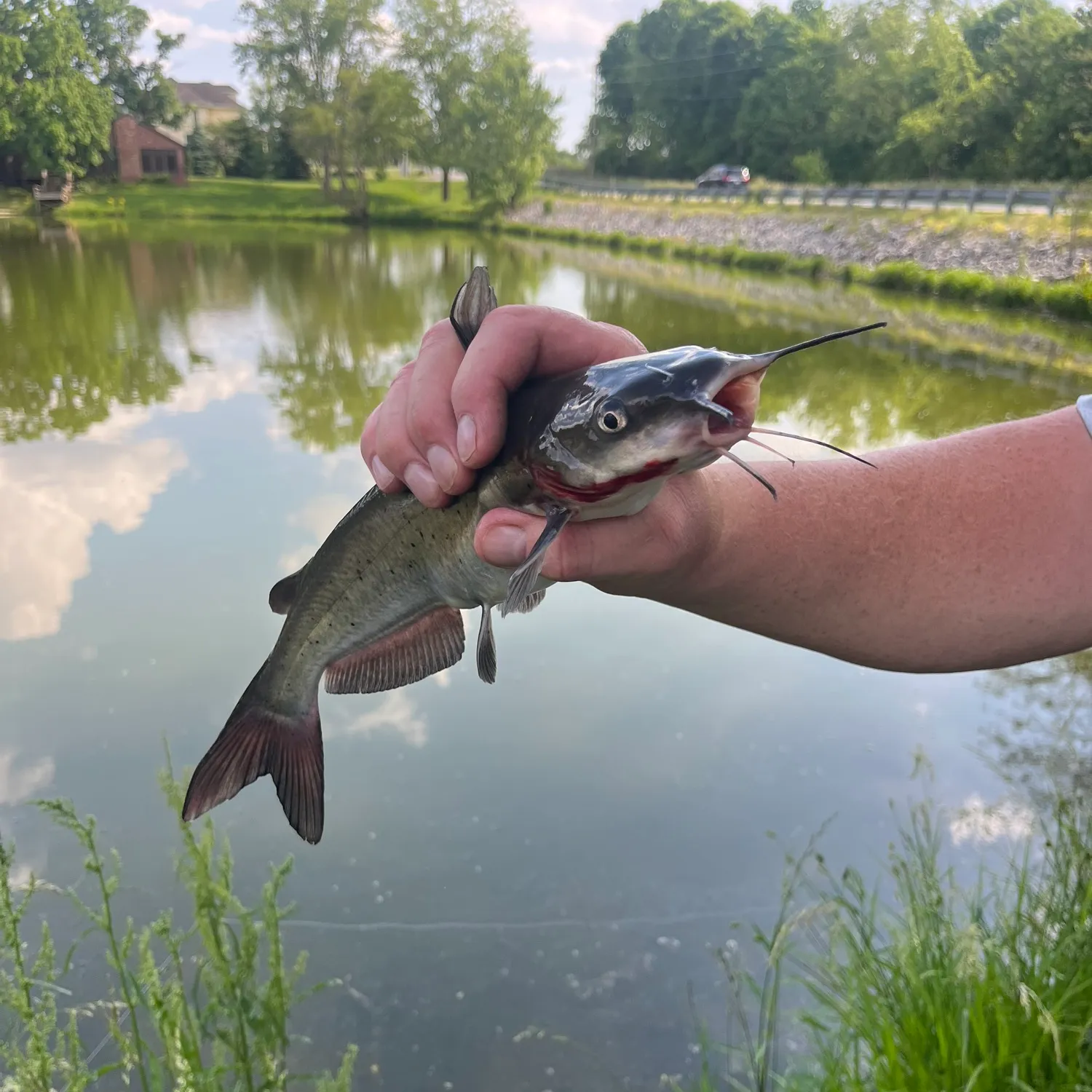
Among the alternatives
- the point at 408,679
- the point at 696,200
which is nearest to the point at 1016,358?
the point at 408,679

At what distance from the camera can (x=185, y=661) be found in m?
5.68

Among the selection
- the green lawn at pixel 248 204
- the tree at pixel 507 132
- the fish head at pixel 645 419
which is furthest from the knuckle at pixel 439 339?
the tree at pixel 507 132

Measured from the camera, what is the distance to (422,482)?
1792 millimetres

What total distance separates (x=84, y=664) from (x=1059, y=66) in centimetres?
3755

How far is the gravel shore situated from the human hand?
22.3 metres

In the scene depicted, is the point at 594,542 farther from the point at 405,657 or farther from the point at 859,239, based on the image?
the point at 859,239

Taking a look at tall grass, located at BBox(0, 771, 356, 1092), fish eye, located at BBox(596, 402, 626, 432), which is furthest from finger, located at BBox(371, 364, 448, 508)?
tall grass, located at BBox(0, 771, 356, 1092)

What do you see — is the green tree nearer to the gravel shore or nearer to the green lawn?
the green lawn

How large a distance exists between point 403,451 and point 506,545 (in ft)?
1.10

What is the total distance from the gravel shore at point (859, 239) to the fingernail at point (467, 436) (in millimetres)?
22484

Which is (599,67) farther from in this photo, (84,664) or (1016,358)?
(84,664)

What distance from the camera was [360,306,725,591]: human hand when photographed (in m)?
1.61

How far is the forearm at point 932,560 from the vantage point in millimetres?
1952

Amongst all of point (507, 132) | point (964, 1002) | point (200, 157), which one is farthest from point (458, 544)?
point (200, 157)
